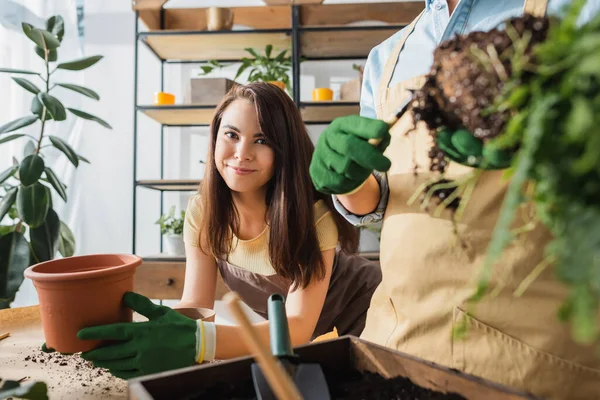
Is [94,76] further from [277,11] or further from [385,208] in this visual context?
[385,208]

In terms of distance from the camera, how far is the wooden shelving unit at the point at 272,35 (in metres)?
2.26

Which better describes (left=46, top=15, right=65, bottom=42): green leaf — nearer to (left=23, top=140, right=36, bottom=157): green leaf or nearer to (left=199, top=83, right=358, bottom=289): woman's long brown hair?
(left=23, top=140, right=36, bottom=157): green leaf

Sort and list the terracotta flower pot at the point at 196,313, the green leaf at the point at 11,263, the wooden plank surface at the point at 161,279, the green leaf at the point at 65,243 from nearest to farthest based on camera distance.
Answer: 1. the terracotta flower pot at the point at 196,313
2. the green leaf at the point at 11,263
3. the green leaf at the point at 65,243
4. the wooden plank surface at the point at 161,279

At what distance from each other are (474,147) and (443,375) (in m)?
0.24

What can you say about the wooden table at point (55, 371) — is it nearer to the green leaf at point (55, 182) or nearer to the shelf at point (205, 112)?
the green leaf at point (55, 182)

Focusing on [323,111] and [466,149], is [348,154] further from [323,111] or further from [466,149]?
[323,111]

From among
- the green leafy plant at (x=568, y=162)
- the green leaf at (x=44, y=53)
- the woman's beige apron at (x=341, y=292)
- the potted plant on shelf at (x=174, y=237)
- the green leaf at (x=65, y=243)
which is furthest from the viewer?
the potted plant on shelf at (x=174, y=237)

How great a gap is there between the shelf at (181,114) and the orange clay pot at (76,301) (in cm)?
173

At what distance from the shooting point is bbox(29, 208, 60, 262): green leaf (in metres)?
1.76

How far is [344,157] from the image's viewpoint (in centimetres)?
62

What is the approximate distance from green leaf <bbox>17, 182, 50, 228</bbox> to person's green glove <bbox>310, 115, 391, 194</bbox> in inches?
57.3

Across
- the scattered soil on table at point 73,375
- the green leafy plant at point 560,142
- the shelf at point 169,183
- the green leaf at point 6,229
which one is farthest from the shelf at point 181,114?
the green leafy plant at point 560,142

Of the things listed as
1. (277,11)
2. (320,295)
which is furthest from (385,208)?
(277,11)

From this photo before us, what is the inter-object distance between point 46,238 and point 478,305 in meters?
1.71
